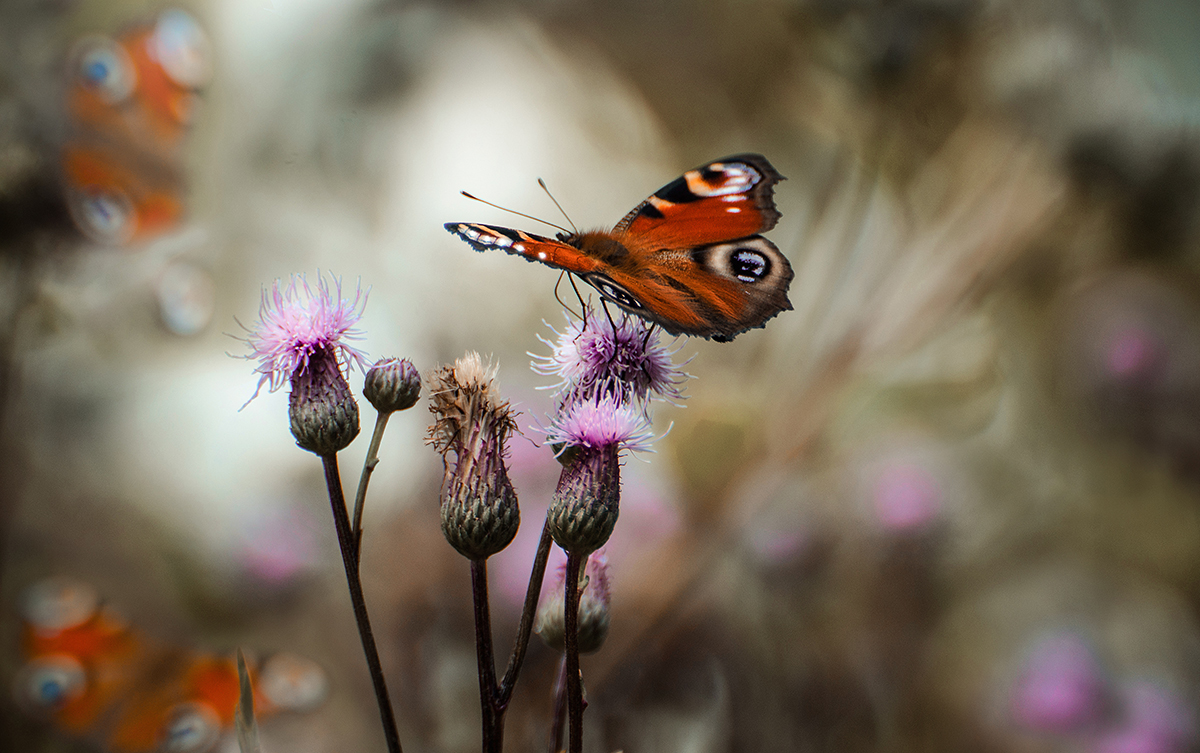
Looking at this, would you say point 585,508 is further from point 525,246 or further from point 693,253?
point 693,253

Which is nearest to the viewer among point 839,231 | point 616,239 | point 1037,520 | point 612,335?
point 612,335

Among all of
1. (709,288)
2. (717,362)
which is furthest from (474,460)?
(717,362)

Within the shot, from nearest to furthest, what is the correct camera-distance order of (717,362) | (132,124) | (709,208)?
(709,208), (132,124), (717,362)

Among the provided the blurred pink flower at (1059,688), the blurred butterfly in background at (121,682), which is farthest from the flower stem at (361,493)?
the blurred pink flower at (1059,688)

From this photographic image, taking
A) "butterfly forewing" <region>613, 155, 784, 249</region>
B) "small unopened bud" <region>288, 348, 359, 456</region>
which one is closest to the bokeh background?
"butterfly forewing" <region>613, 155, 784, 249</region>

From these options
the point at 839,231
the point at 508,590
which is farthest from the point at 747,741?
the point at 839,231

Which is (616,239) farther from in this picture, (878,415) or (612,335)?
(878,415)

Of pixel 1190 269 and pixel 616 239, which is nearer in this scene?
pixel 616 239

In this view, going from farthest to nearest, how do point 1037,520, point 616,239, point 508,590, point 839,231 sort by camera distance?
point 839,231
point 1037,520
point 508,590
point 616,239
